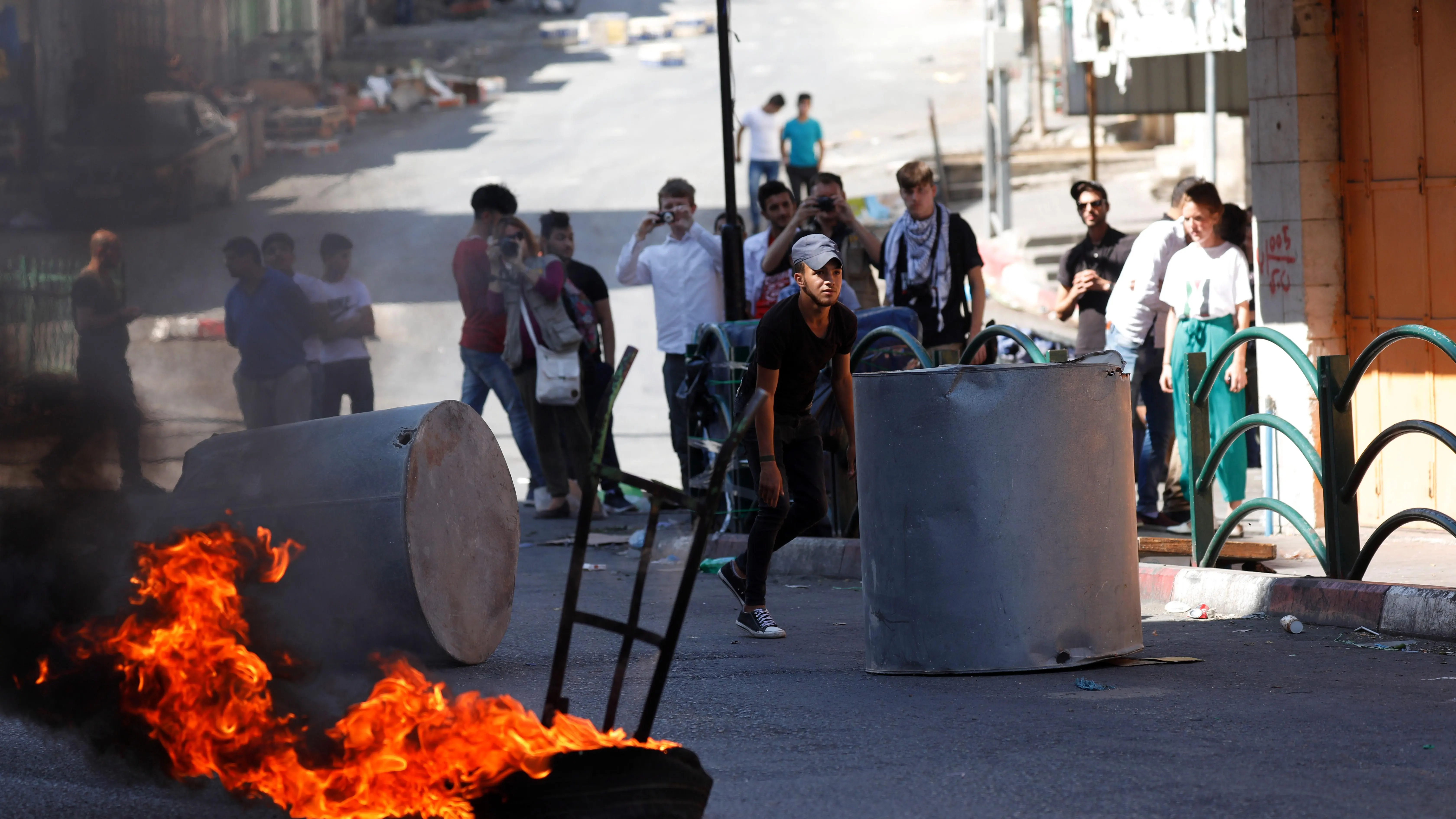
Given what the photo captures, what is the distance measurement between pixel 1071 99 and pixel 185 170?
1042cm

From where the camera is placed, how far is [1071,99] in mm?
18781

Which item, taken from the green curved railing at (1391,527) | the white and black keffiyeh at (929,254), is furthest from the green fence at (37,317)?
the green curved railing at (1391,527)

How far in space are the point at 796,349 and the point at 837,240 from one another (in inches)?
144

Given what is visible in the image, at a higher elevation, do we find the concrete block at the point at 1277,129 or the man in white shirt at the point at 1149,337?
the concrete block at the point at 1277,129

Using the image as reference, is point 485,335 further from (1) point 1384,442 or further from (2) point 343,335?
(1) point 1384,442

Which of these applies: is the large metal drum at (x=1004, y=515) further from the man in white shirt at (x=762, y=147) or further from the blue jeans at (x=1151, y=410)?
the man in white shirt at (x=762, y=147)

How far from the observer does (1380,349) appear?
638cm

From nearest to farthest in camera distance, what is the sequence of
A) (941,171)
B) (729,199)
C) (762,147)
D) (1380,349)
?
(1380,349) < (729,199) < (762,147) < (941,171)

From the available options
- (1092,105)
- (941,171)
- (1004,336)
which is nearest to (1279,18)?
(1004,336)

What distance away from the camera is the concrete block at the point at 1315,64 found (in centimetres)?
891

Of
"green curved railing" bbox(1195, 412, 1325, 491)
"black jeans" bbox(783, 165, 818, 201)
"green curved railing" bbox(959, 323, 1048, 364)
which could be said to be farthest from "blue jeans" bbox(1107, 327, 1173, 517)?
"black jeans" bbox(783, 165, 818, 201)

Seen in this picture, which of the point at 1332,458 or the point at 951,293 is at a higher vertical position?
the point at 951,293

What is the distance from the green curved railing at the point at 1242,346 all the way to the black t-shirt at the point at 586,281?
4.32 metres

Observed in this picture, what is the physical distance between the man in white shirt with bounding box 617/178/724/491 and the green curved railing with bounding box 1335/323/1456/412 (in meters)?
4.61
